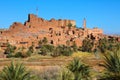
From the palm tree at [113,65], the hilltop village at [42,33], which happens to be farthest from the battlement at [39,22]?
the palm tree at [113,65]

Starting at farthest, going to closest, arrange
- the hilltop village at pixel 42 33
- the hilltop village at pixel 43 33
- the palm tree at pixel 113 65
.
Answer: the hilltop village at pixel 42 33, the hilltop village at pixel 43 33, the palm tree at pixel 113 65

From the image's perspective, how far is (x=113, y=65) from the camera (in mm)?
15992

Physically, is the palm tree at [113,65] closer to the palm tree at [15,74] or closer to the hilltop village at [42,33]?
the palm tree at [15,74]

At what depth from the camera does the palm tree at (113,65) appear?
51.9ft

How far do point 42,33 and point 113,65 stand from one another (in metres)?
78.3

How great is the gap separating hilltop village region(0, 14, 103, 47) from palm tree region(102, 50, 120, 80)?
64418 millimetres

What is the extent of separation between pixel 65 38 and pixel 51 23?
14491 millimetres

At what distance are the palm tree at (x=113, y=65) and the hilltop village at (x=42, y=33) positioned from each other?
211 ft

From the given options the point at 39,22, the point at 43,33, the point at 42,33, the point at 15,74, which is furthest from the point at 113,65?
the point at 39,22

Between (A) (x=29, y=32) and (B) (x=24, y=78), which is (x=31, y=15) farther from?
(B) (x=24, y=78)

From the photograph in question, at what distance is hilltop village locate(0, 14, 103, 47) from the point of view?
276 feet

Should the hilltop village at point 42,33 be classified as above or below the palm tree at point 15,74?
above

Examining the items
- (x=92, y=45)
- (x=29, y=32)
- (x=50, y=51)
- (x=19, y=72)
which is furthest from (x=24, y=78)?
(x=29, y=32)

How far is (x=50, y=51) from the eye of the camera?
71000mm
